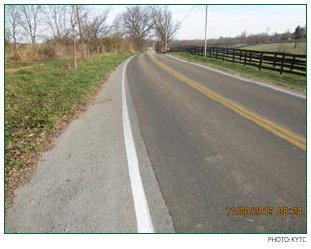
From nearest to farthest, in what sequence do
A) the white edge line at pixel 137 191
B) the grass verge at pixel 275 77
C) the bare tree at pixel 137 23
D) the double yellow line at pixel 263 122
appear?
the white edge line at pixel 137 191
the double yellow line at pixel 263 122
the grass verge at pixel 275 77
the bare tree at pixel 137 23

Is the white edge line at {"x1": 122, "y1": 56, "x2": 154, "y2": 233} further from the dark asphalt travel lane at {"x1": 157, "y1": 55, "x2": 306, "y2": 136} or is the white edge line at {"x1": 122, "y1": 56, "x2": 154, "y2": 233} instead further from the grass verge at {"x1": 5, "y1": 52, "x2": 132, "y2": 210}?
the dark asphalt travel lane at {"x1": 157, "y1": 55, "x2": 306, "y2": 136}

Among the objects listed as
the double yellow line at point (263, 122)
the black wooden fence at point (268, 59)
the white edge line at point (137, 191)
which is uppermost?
the black wooden fence at point (268, 59)

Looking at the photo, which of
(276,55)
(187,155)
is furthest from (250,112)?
(276,55)

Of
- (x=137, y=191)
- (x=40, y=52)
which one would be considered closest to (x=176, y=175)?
(x=137, y=191)

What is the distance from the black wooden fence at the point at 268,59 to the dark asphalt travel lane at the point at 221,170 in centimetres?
838

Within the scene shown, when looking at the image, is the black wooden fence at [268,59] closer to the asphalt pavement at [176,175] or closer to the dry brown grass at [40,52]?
the asphalt pavement at [176,175]

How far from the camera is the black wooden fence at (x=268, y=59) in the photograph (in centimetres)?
1173

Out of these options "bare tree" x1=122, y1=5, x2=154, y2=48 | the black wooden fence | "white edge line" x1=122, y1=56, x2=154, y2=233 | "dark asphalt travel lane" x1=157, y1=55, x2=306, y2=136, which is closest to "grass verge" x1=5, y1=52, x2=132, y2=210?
"white edge line" x1=122, y1=56, x2=154, y2=233

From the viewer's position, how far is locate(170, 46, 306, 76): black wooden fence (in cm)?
1173

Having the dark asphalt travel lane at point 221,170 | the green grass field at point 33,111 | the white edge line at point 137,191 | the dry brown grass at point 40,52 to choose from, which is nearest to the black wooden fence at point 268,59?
the dark asphalt travel lane at point 221,170

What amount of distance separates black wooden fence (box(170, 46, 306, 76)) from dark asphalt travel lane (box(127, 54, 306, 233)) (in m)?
8.38

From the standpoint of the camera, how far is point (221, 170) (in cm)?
326

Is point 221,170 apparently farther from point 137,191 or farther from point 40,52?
point 40,52

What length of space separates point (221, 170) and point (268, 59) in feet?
44.6
